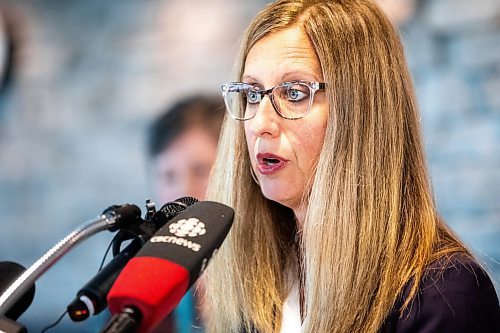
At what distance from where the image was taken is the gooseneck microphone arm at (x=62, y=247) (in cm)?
93

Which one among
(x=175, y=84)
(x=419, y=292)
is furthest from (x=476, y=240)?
(x=175, y=84)

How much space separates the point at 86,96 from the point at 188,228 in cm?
179

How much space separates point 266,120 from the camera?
53.2 inches

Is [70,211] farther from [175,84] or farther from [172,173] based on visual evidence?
[175,84]

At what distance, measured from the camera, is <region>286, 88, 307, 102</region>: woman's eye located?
1.34 metres

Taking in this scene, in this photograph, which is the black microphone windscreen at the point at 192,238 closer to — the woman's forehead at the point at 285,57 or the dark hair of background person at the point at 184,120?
the woman's forehead at the point at 285,57

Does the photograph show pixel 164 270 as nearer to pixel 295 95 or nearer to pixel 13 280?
pixel 13 280

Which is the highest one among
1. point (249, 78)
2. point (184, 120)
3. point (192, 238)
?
point (249, 78)

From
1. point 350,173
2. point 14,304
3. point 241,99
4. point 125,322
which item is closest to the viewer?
point 125,322

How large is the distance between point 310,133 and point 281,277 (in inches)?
14.2

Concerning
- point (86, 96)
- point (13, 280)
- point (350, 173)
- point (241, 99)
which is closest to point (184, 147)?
point (86, 96)

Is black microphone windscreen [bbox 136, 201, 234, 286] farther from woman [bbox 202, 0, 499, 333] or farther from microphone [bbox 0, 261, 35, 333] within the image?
woman [bbox 202, 0, 499, 333]

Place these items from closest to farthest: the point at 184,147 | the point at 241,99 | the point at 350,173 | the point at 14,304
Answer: the point at 14,304, the point at 350,173, the point at 241,99, the point at 184,147

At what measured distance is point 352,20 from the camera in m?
1.39
